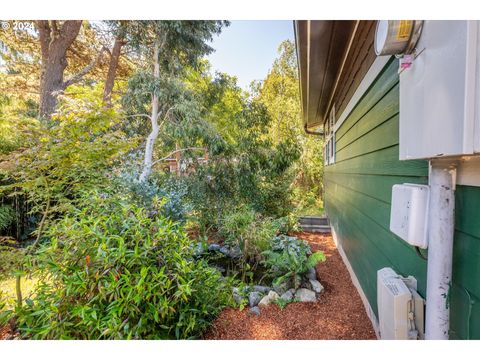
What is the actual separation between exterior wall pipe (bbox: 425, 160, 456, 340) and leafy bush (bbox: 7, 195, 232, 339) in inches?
43.9

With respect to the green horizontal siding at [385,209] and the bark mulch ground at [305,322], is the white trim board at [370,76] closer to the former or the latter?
the green horizontal siding at [385,209]

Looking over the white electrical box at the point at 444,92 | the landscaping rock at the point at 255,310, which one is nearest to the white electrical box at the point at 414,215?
the white electrical box at the point at 444,92

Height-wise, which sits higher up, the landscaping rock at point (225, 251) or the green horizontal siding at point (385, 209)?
the green horizontal siding at point (385, 209)

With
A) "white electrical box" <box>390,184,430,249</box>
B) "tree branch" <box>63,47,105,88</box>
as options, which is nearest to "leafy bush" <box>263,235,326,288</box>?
"white electrical box" <box>390,184,430,249</box>

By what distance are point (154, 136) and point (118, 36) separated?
141 cm

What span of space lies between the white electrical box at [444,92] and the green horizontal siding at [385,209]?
0.19m

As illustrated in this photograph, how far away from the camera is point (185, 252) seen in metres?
1.62

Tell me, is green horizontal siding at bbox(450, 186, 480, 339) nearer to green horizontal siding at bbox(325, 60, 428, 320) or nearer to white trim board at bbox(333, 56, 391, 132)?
green horizontal siding at bbox(325, 60, 428, 320)

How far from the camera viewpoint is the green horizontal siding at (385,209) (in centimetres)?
73

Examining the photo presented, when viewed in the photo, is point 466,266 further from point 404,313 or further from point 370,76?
point 370,76

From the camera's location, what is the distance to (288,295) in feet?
6.69

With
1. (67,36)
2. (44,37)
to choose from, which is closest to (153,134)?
(67,36)
